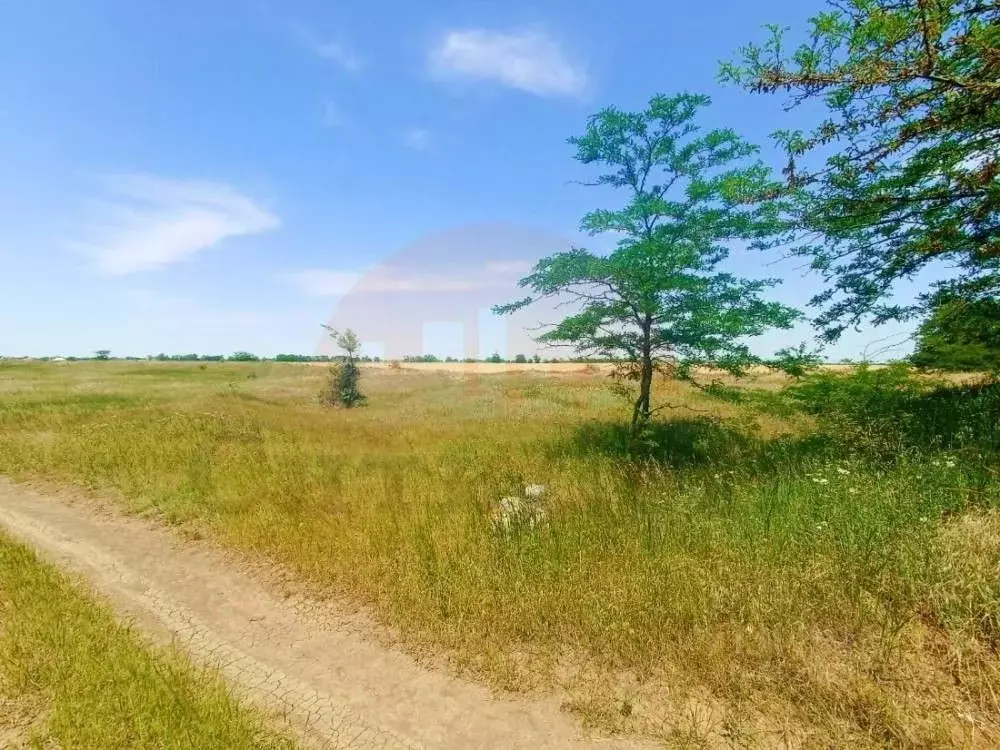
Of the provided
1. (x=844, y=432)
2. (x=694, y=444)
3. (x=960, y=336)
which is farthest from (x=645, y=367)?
(x=960, y=336)

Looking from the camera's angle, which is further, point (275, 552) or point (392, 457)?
point (392, 457)

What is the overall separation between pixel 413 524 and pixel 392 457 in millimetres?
4348

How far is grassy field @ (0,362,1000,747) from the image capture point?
3.24 metres

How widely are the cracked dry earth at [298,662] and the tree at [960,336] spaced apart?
8023mm

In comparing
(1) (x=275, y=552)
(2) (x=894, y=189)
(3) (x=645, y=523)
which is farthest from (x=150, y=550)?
(2) (x=894, y=189)

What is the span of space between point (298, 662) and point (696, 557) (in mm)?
4356

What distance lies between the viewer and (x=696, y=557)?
478cm

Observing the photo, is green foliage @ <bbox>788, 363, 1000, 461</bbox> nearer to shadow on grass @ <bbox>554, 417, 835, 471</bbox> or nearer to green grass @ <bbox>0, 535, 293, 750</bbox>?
shadow on grass @ <bbox>554, 417, 835, 471</bbox>

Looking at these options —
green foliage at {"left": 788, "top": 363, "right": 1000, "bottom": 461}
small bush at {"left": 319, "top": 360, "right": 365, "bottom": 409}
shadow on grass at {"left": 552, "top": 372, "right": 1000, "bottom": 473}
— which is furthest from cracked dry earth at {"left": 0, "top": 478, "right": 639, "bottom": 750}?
small bush at {"left": 319, "top": 360, "right": 365, "bottom": 409}

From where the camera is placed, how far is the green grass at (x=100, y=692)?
3.18m

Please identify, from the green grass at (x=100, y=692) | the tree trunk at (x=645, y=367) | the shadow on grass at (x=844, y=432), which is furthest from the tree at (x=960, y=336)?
the green grass at (x=100, y=692)

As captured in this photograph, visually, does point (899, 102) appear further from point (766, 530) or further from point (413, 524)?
point (413, 524)

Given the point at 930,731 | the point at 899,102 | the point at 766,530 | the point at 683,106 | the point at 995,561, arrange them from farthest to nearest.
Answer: the point at 683,106 → the point at 766,530 → the point at 899,102 → the point at 995,561 → the point at 930,731

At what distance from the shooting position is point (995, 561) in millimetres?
3629
